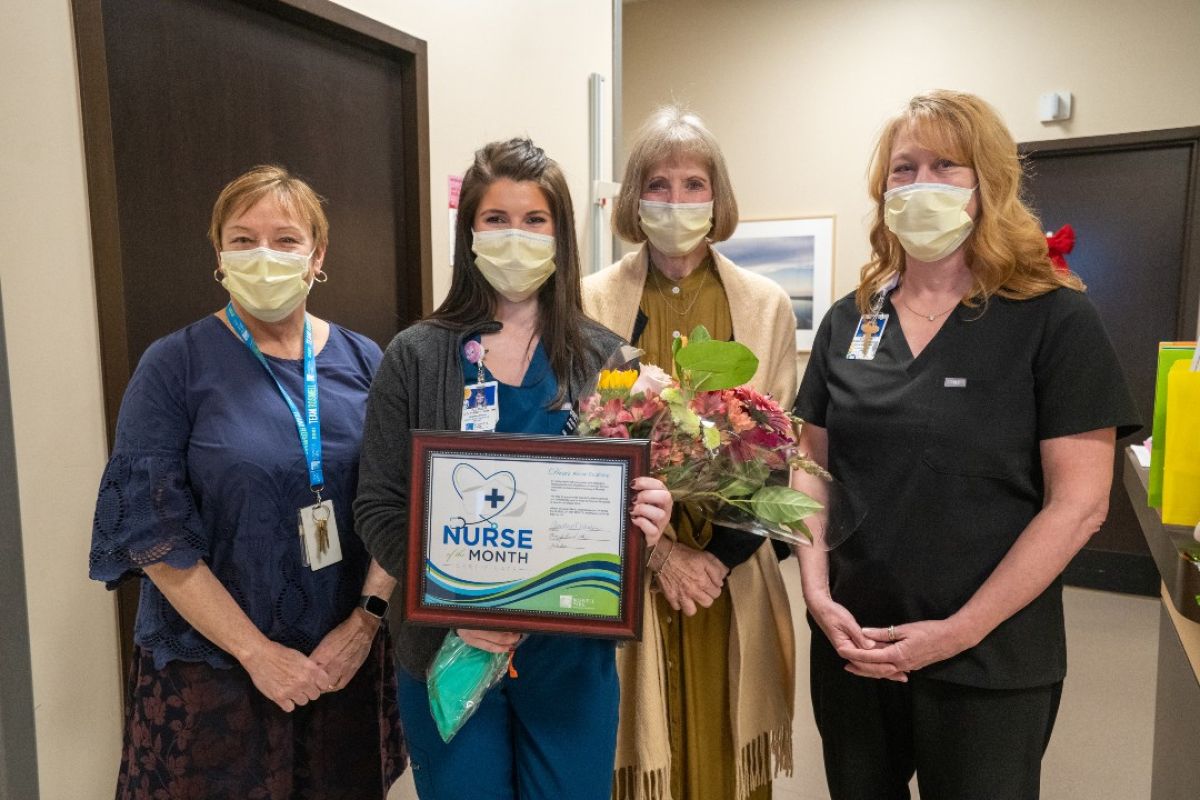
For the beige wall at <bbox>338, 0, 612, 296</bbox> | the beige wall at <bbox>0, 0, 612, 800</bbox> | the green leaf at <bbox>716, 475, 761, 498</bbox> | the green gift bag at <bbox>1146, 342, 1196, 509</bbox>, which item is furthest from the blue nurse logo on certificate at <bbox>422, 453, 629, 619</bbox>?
the beige wall at <bbox>338, 0, 612, 296</bbox>

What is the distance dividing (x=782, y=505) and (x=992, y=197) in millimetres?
666

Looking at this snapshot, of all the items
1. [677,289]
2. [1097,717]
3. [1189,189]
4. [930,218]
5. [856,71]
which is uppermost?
[856,71]

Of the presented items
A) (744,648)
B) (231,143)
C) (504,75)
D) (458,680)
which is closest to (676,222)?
(744,648)

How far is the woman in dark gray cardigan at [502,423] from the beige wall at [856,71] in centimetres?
353

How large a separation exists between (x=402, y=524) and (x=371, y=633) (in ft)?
1.27

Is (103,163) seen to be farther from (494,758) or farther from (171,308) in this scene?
(494,758)

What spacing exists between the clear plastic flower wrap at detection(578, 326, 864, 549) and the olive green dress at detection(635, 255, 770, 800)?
40 cm

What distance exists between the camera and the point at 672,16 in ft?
16.7

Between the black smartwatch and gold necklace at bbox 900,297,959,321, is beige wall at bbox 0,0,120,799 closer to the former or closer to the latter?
the black smartwatch

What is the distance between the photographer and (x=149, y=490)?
1334mm

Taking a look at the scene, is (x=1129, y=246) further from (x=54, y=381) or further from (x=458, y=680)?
(x=54, y=381)

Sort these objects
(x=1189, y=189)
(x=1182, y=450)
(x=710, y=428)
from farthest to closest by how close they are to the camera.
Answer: (x=1189, y=189)
(x=710, y=428)
(x=1182, y=450)

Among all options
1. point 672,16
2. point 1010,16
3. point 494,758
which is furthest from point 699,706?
point 672,16

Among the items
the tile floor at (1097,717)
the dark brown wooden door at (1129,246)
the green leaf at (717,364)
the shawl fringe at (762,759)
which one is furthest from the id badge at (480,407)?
the dark brown wooden door at (1129,246)
